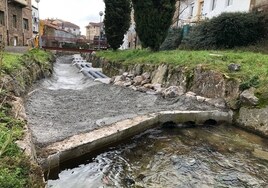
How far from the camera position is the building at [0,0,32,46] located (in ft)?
85.2

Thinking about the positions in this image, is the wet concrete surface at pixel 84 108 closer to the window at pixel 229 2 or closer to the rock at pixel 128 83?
the rock at pixel 128 83

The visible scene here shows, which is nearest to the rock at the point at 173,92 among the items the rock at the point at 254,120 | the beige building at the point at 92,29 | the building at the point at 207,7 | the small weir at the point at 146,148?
the small weir at the point at 146,148

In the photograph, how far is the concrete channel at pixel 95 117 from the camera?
15.6ft

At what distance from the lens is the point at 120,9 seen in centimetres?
2130

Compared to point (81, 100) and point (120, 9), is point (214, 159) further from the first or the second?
point (120, 9)

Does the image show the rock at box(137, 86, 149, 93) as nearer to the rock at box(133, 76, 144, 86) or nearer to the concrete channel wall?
the rock at box(133, 76, 144, 86)

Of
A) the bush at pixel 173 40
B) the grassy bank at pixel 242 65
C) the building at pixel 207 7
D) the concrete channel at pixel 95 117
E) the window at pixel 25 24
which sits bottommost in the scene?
the concrete channel at pixel 95 117

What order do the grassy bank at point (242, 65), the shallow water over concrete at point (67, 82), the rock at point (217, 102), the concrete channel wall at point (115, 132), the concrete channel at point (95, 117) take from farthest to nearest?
1. the shallow water over concrete at point (67, 82)
2. the rock at point (217, 102)
3. the grassy bank at point (242, 65)
4. the concrete channel at point (95, 117)
5. the concrete channel wall at point (115, 132)

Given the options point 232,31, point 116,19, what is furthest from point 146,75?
point 116,19

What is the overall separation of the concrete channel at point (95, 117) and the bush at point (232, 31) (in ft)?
23.7

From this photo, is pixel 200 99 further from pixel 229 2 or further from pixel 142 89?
pixel 229 2

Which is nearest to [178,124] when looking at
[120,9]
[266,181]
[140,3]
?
[266,181]

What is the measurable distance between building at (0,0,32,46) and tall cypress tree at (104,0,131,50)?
404 inches

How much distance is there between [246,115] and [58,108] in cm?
541
